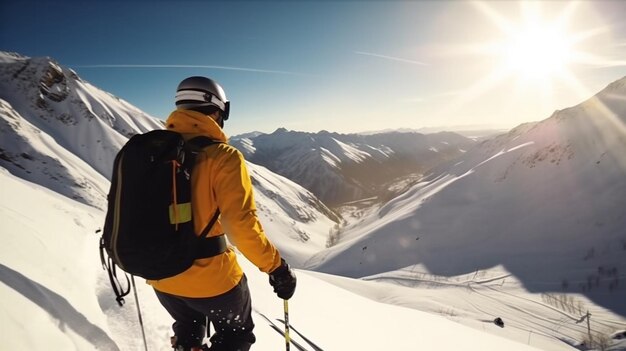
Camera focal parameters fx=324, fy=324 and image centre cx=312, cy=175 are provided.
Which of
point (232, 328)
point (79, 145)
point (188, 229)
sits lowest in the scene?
point (232, 328)

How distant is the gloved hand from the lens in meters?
3.32

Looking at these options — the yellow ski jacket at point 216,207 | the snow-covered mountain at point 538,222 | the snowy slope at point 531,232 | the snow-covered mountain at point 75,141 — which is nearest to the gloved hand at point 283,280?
the yellow ski jacket at point 216,207

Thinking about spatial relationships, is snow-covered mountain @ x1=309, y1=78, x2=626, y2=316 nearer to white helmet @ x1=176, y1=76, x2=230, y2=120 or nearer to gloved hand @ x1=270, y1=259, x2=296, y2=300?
gloved hand @ x1=270, y1=259, x2=296, y2=300

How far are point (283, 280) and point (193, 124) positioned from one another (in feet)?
5.89

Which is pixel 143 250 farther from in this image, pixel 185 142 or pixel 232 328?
pixel 232 328

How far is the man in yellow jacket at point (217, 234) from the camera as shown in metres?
2.81

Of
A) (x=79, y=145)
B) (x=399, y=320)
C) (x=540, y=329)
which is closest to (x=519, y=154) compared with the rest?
(x=540, y=329)

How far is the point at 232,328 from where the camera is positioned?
3.30 meters

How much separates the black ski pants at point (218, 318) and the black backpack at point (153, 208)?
1.87 ft

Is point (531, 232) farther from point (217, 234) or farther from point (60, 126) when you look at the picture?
point (60, 126)

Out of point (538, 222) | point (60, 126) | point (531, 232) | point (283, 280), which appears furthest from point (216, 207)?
point (60, 126)

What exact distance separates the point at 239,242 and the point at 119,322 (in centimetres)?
263

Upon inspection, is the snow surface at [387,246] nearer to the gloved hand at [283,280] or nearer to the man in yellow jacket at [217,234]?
the man in yellow jacket at [217,234]

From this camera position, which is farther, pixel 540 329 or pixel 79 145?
pixel 79 145
